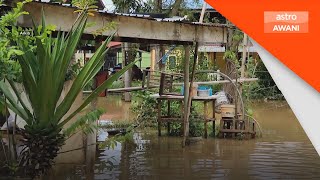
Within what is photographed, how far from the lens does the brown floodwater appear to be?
8031 millimetres

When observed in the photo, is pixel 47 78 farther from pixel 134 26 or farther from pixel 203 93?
pixel 203 93

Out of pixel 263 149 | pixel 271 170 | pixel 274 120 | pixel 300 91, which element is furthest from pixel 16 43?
pixel 274 120

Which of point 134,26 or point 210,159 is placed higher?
point 134,26

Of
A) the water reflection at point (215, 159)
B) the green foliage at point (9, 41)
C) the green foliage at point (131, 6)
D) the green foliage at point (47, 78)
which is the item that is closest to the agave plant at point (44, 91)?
the green foliage at point (47, 78)

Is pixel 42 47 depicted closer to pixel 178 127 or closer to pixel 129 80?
pixel 178 127

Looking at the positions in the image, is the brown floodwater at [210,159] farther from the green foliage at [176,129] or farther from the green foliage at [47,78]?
the green foliage at [47,78]

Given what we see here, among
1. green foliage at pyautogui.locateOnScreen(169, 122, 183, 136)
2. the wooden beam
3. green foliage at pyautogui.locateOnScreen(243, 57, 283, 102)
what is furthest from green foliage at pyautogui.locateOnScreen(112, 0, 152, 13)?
the wooden beam

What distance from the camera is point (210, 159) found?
372 inches

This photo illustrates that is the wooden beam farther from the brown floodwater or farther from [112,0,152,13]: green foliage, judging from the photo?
[112,0,152,13]: green foliage

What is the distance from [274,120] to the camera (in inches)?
623

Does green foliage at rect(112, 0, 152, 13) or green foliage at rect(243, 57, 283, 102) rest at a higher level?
green foliage at rect(112, 0, 152, 13)

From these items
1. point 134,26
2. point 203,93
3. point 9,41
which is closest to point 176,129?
point 203,93

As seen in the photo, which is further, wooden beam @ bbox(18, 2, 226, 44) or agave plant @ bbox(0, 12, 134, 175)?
Result: wooden beam @ bbox(18, 2, 226, 44)

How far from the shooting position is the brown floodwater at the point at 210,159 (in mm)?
8031
